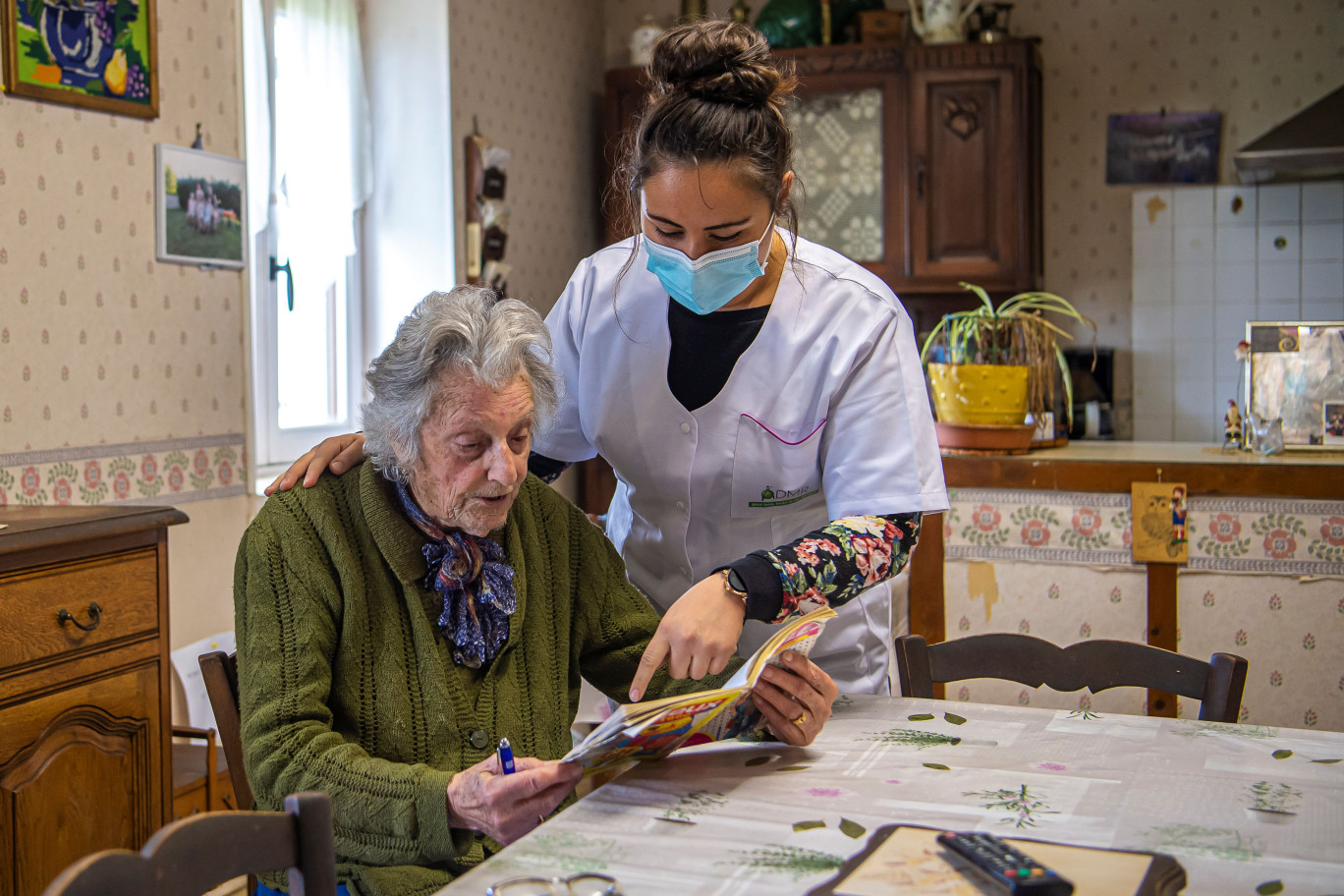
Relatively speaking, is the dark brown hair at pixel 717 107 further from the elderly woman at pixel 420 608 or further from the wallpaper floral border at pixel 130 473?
the wallpaper floral border at pixel 130 473

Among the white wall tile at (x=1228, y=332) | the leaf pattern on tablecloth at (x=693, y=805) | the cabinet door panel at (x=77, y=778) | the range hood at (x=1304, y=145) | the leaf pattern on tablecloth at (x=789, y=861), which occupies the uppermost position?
the range hood at (x=1304, y=145)

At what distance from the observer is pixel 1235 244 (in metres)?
4.47

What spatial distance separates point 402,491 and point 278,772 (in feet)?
1.20

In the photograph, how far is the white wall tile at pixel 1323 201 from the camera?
436 cm

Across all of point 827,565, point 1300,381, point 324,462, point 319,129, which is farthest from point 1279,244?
point 324,462

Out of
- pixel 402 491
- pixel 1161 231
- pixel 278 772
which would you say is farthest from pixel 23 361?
pixel 1161 231

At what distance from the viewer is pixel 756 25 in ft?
15.2

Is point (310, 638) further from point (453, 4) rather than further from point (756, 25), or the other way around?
point (756, 25)

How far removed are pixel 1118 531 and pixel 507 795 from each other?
200 cm

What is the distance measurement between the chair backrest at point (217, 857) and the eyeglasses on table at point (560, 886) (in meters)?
0.16

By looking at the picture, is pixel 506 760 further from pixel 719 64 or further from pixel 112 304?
pixel 112 304

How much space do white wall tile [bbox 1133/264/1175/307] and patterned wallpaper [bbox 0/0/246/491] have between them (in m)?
3.29

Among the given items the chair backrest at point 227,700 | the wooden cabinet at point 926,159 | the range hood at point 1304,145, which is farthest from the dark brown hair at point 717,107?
the range hood at point 1304,145

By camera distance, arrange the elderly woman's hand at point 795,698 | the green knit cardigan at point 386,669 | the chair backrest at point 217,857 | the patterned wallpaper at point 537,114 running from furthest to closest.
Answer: the patterned wallpaper at point 537,114, the elderly woman's hand at point 795,698, the green knit cardigan at point 386,669, the chair backrest at point 217,857
